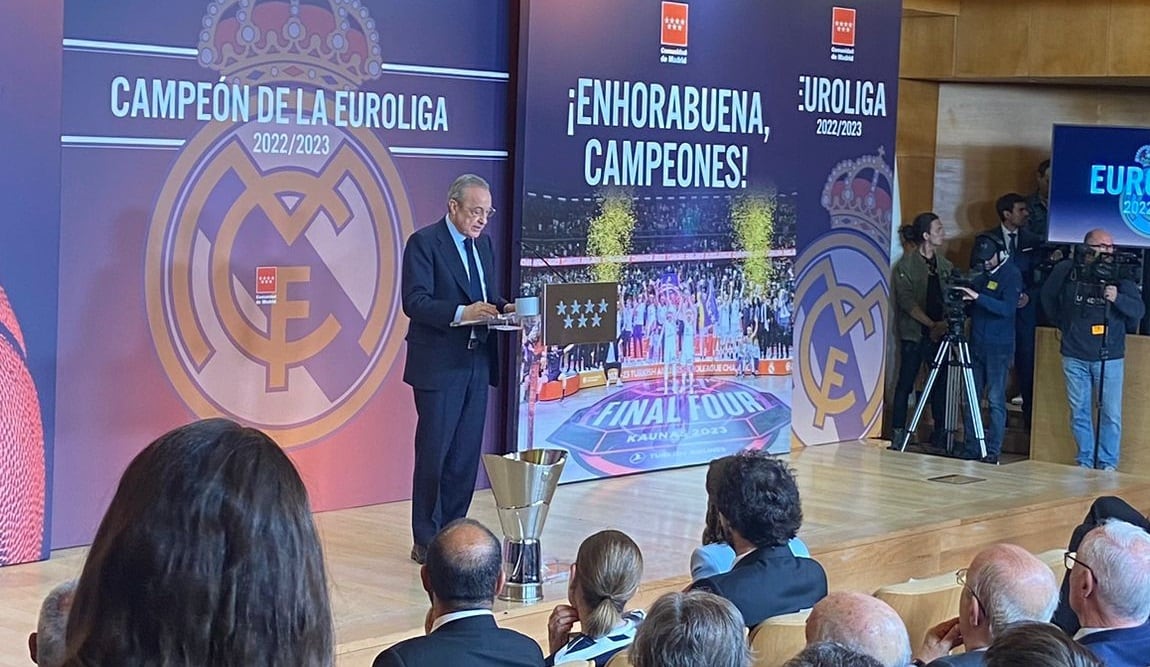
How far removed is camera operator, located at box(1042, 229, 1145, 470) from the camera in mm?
8719

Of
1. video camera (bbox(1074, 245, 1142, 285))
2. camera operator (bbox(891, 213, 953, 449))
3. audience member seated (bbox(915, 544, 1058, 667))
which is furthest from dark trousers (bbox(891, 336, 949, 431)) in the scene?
audience member seated (bbox(915, 544, 1058, 667))

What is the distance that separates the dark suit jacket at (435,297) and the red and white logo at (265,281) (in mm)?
908

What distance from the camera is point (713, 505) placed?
13.4 feet

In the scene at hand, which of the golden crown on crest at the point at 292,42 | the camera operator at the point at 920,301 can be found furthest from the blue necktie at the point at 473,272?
the camera operator at the point at 920,301

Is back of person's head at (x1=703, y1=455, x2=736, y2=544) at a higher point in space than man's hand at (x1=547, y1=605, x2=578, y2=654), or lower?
higher

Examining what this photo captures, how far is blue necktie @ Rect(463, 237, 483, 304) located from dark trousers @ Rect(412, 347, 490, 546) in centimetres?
20

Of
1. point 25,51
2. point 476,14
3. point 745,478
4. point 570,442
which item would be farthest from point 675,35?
point 745,478

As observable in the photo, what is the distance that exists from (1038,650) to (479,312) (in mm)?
3340

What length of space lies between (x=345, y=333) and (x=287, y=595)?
563cm

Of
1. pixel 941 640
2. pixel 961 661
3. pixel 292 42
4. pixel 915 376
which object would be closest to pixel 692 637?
pixel 961 661

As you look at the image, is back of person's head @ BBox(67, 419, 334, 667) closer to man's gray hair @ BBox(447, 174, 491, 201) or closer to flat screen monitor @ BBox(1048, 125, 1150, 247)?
man's gray hair @ BBox(447, 174, 491, 201)

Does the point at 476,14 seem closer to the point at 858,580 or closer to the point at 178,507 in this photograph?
the point at 858,580

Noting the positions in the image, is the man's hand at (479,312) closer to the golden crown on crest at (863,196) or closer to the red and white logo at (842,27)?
the golden crown on crest at (863,196)

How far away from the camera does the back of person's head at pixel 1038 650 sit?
85.7 inches
